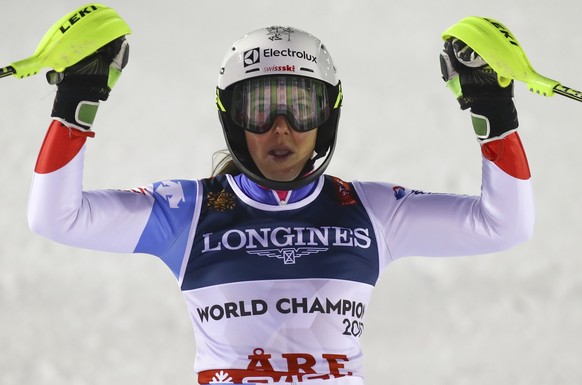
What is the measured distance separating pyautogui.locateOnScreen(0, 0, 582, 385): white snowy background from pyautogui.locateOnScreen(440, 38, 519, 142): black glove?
195 cm

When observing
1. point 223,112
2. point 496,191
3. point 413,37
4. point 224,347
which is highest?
point 413,37

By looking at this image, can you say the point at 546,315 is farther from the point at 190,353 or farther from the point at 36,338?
the point at 36,338

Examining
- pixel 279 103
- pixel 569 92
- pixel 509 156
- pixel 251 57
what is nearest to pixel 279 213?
pixel 279 103

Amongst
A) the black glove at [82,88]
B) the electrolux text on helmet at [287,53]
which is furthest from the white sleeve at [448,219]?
the black glove at [82,88]

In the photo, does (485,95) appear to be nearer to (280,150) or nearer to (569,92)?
(569,92)

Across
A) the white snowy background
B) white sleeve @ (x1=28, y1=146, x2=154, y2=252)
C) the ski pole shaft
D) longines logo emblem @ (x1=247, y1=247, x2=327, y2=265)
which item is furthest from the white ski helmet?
the white snowy background

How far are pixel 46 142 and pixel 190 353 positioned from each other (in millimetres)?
2209

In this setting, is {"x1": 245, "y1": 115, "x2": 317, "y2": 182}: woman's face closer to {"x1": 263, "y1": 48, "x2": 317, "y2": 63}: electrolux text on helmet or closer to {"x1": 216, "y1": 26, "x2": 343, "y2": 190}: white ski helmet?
{"x1": 216, "y1": 26, "x2": 343, "y2": 190}: white ski helmet

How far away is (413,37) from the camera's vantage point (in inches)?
238

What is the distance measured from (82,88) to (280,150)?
650 millimetres

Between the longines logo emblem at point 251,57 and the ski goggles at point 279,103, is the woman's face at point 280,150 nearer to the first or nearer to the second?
the ski goggles at point 279,103

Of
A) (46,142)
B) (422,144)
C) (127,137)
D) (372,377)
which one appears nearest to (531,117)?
(422,144)

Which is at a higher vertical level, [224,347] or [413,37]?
[413,37]

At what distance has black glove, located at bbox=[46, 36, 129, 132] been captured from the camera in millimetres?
3611
